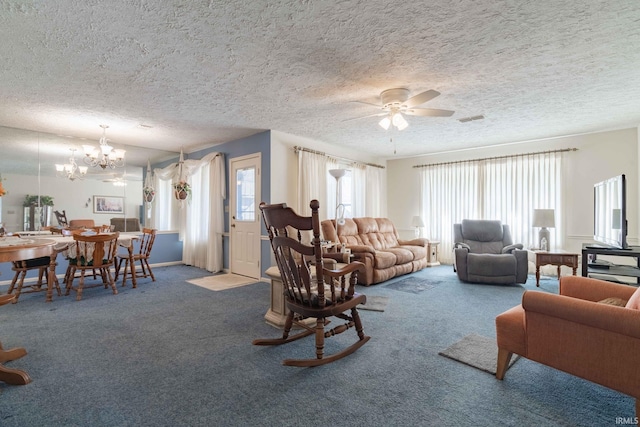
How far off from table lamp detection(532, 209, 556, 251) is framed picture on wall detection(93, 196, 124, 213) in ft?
24.3

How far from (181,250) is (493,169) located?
662 cm

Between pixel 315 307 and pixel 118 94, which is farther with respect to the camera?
pixel 118 94

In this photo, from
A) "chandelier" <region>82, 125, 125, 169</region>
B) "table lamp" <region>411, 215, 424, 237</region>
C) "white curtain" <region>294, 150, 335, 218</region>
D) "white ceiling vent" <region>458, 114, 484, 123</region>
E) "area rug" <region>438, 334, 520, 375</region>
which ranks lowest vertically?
"area rug" <region>438, 334, 520, 375</region>

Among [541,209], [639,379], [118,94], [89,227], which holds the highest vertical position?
[118,94]

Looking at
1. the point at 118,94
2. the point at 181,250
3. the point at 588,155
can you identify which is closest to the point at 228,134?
the point at 118,94

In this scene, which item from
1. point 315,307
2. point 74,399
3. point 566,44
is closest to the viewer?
point 74,399

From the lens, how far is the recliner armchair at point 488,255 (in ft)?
14.7

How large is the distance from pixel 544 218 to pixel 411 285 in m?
2.44

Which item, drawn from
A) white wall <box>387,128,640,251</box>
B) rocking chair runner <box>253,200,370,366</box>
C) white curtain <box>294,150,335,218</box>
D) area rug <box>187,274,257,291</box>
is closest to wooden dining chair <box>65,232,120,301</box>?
area rug <box>187,274,257,291</box>

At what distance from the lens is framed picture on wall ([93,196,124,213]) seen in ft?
18.1

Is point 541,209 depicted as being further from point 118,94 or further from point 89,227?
point 89,227

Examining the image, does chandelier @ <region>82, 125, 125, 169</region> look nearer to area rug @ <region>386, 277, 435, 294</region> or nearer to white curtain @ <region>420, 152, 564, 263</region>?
area rug @ <region>386, 277, 435, 294</region>

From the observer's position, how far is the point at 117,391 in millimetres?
1808

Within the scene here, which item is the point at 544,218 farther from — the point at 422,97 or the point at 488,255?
the point at 422,97
